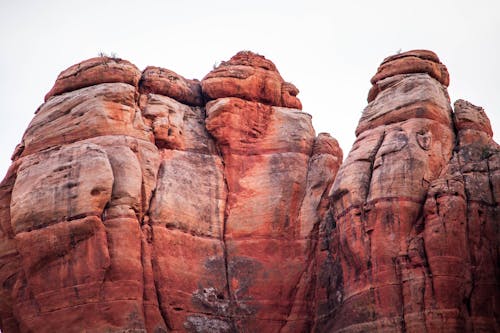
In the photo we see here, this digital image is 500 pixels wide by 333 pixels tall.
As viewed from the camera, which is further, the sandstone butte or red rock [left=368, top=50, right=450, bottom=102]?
red rock [left=368, top=50, right=450, bottom=102]

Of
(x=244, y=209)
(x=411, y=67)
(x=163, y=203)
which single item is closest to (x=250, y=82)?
(x=244, y=209)

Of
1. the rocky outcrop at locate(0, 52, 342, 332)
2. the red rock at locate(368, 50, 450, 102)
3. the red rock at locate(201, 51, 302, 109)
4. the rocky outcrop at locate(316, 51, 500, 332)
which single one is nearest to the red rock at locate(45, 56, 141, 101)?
the rocky outcrop at locate(0, 52, 342, 332)

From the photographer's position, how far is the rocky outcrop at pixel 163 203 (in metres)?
50.6

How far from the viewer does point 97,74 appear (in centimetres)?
5666

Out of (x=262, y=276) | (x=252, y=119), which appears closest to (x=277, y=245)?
(x=262, y=276)

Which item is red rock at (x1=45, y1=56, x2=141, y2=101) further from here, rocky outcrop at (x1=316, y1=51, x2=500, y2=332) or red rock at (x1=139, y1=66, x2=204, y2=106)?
rocky outcrop at (x1=316, y1=51, x2=500, y2=332)

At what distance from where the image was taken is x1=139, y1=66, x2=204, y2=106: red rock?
2286 inches

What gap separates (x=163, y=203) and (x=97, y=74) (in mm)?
7685

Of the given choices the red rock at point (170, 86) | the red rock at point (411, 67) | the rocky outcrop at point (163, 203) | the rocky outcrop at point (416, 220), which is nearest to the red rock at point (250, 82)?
the rocky outcrop at point (163, 203)

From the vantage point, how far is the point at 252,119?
58812 millimetres

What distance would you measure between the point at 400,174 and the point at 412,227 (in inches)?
100.0

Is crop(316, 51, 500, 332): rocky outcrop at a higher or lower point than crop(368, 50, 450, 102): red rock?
lower

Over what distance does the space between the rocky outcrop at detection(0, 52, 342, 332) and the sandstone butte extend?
78 millimetres

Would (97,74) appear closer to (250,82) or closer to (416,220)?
(250,82)
